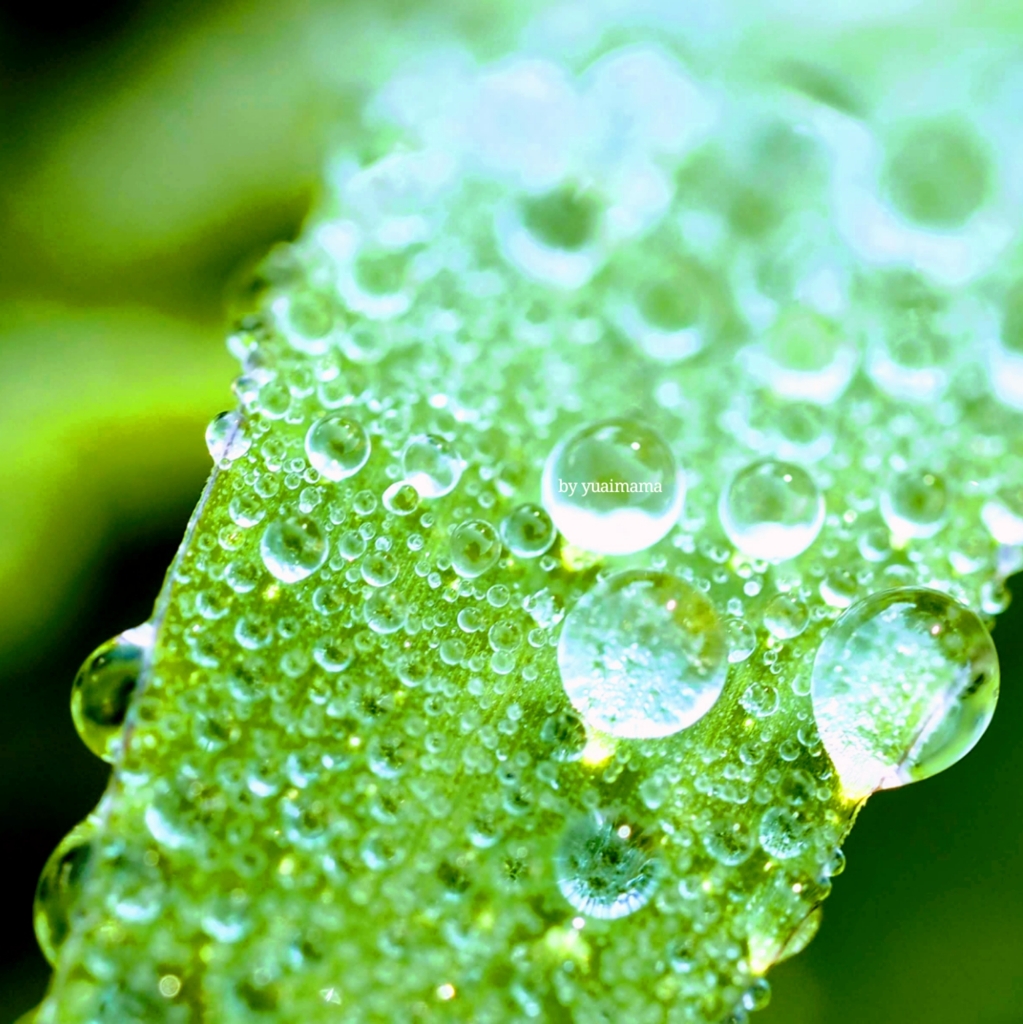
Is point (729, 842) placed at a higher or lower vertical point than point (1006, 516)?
lower

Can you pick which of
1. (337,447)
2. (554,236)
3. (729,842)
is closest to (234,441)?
(337,447)

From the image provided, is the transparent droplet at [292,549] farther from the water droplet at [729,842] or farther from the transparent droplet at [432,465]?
the water droplet at [729,842]

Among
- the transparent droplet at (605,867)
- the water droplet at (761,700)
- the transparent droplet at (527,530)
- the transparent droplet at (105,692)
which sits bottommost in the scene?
the transparent droplet at (605,867)

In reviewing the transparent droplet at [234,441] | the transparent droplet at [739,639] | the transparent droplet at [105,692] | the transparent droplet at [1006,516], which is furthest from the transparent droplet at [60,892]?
the transparent droplet at [1006,516]

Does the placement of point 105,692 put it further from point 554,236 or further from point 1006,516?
point 1006,516

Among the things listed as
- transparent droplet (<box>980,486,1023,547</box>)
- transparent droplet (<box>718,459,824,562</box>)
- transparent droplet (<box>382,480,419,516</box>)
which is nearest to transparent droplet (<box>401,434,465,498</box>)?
transparent droplet (<box>382,480,419,516</box>)
